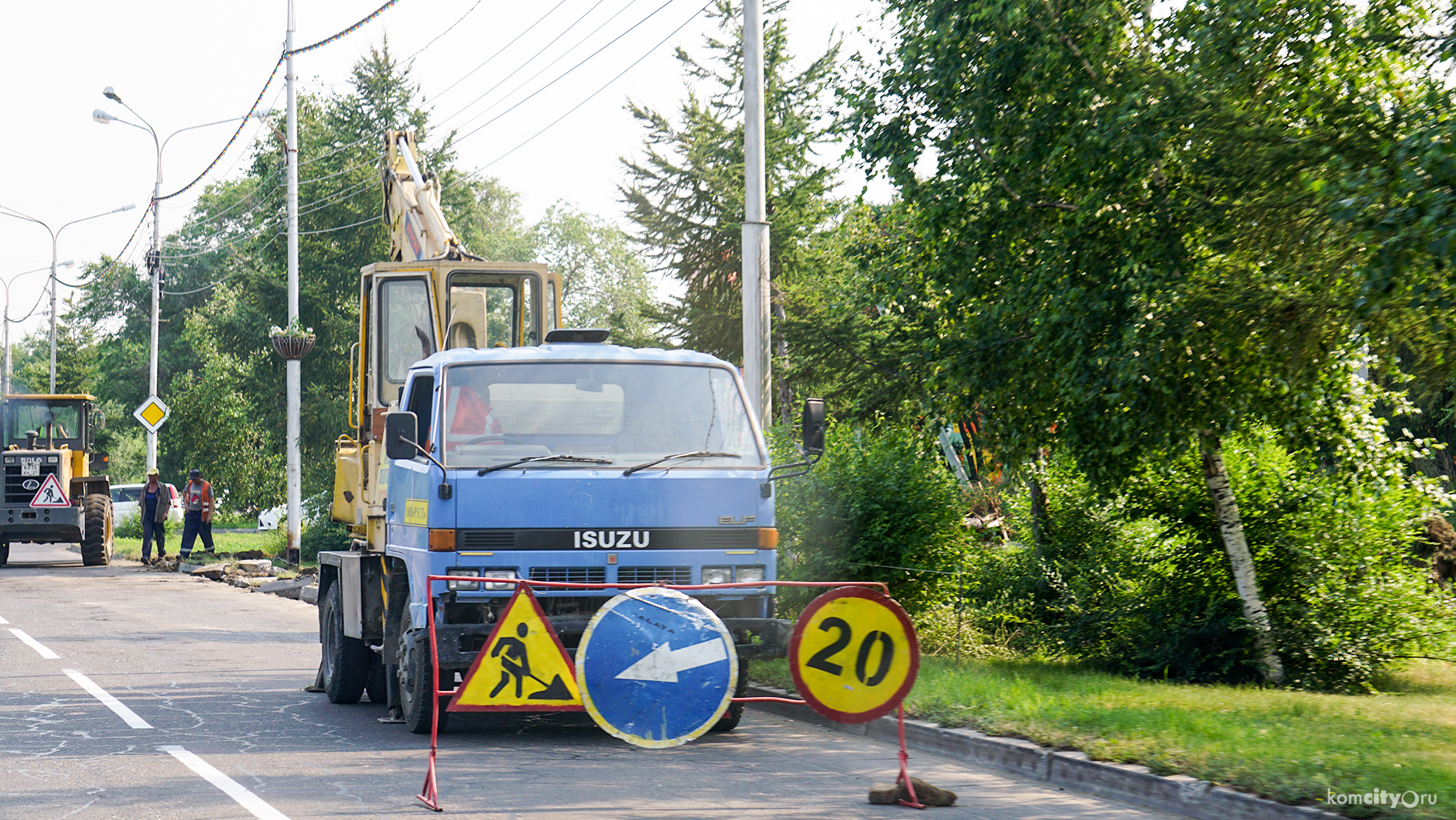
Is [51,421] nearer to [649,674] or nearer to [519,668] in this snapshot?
[519,668]

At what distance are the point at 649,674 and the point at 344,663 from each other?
486 cm

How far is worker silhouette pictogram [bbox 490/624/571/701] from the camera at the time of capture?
791 cm

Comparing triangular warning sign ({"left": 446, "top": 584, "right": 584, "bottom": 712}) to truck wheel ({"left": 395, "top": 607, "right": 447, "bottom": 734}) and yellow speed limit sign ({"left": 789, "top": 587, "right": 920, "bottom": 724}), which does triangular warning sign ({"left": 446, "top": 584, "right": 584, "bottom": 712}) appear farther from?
truck wheel ({"left": 395, "top": 607, "right": 447, "bottom": 734})

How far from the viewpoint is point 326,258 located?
38.3m

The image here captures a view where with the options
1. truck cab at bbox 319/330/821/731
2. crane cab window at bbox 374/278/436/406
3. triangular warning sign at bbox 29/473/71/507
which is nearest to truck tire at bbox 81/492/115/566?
triangular warning sign at bbox 29/473/71/507

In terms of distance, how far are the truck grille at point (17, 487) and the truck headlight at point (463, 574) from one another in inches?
963

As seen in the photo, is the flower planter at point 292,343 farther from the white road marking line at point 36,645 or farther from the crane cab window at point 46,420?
the white road marking line at point 36,645

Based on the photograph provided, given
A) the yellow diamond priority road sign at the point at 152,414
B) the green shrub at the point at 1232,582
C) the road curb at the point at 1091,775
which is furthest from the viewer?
the yellow diamond priority road sign at the point at 152,414

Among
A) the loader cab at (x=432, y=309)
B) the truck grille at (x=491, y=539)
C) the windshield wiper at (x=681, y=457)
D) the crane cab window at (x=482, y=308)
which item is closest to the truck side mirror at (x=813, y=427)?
the windshield wiper at (x=681, y=457)

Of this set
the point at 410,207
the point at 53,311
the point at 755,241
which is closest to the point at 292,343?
the point at 410,207

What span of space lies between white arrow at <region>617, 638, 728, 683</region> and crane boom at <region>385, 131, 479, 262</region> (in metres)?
7.39

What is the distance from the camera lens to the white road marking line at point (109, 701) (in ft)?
33.9

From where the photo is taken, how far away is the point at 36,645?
50.8 ft


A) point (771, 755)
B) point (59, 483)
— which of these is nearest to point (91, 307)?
point (59, 483)
